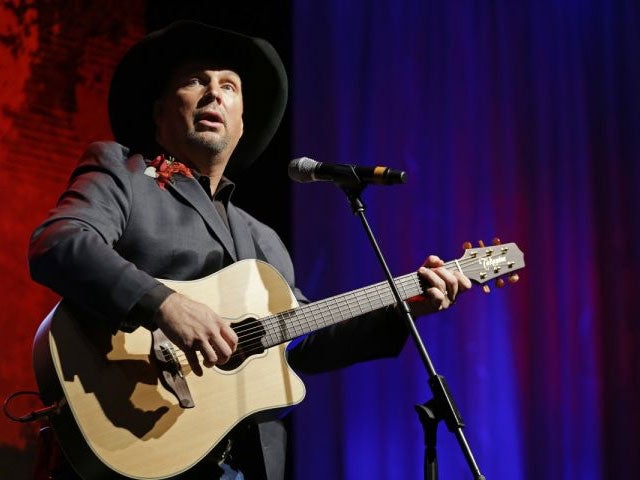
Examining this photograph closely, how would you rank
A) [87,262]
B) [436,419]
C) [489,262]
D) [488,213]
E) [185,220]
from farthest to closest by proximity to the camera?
[488,213] < [489,262] < [185,220] < [87,262] < [436,419]

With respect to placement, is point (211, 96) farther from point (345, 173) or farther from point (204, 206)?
point (345, 173)

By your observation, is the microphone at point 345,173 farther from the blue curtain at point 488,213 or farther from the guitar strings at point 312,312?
the blue curtain at point 488,213

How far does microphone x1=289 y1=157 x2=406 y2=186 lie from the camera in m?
2.22

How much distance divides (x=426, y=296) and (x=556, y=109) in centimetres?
225

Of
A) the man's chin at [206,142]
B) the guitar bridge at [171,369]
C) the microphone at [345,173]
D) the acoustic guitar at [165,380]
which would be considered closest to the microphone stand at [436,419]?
the microphone at [345,173]

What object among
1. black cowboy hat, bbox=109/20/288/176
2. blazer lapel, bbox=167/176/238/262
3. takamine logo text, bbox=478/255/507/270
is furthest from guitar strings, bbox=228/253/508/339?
black cowboy hat, bbox=109/20/288/176

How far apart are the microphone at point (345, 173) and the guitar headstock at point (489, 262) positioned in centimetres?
68

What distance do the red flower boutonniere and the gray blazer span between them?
0.02 m

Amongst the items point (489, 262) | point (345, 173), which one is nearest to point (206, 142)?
point (345, 173)

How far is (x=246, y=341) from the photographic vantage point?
2.39 m

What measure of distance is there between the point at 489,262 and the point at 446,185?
1.49 m

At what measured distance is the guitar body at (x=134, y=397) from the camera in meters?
2.01

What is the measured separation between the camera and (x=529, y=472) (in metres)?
3.94

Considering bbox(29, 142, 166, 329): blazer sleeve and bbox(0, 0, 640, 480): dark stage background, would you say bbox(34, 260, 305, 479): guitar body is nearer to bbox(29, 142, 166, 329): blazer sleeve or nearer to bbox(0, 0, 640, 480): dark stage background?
bbox(29, 142, 166, 329): blazer sleeve
